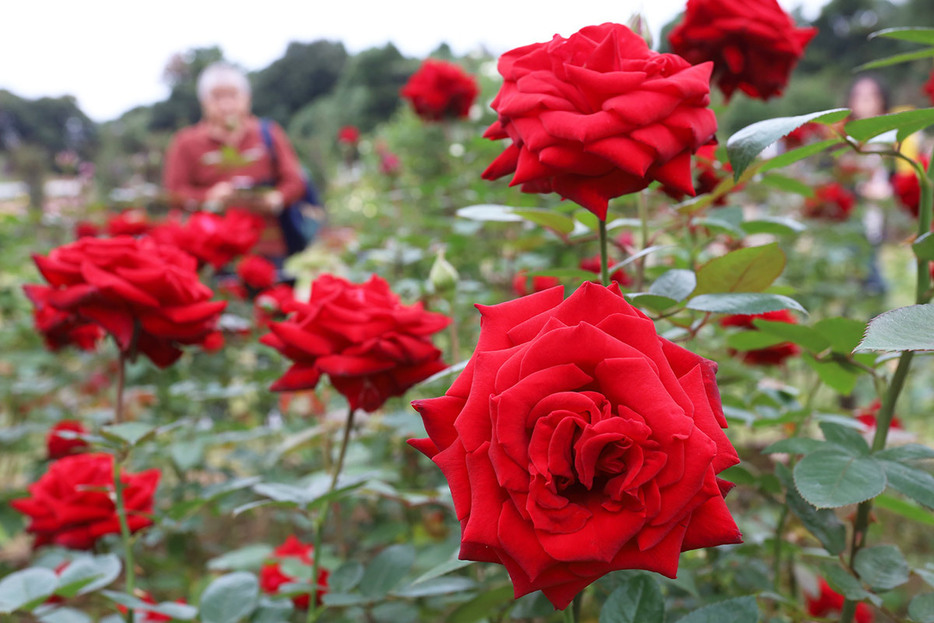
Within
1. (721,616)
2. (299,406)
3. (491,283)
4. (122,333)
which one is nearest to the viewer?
(721,616)

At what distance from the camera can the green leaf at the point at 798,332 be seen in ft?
1.82

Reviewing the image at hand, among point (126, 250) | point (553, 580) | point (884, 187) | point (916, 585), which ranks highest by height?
point (126, 250)

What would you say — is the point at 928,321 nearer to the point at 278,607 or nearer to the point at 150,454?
the point at 278,607

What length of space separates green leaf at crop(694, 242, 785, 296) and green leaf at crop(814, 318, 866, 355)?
0.06m

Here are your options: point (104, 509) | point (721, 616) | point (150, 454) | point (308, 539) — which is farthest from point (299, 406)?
point (721, 616)

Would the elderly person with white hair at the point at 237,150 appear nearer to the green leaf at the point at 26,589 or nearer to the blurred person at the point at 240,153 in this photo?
the blurred person at the point at 240,153

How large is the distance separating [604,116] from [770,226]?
0.36 m

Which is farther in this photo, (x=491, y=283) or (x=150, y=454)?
(x=491, y=283)

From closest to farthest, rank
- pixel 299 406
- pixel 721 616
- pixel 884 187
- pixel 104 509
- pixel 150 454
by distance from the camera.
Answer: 1. pixel 721 616
2. pixel 104 509
3. pixel 150 454
4. pixel 299 406
5. pixel 884 187

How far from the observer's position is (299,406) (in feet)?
6.75

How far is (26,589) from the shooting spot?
59cm

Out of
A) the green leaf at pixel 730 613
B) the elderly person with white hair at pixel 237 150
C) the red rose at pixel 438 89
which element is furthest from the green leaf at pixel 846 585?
the elderly person with white hair at pixel 237 150

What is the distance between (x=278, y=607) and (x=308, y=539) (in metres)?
0.89

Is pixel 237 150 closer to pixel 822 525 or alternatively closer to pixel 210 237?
pixel 210 237
